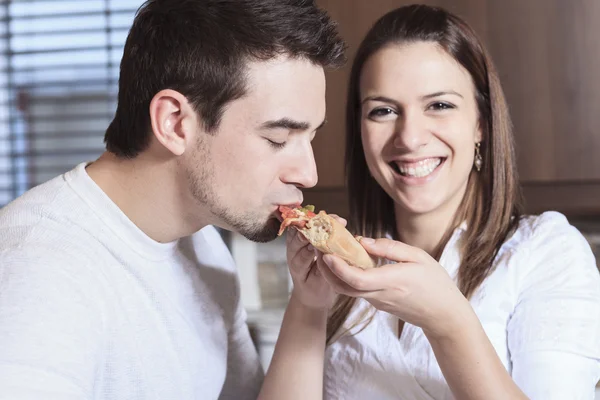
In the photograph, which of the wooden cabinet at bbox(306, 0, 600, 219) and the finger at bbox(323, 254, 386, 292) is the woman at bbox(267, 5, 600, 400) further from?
the wooden cabinet at bbox(306, 0, 600, 219)

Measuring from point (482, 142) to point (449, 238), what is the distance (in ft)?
0.74

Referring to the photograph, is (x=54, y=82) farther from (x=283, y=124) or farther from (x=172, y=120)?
(x=283, y=124)

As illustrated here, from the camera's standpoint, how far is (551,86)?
6.95ft

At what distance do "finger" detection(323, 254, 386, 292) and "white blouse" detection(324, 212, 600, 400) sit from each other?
0.33m

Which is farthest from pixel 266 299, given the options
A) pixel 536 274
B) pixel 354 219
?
pixel 536 274

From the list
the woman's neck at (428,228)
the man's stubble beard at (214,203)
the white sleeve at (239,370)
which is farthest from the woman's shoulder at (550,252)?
the white sleeve at (239,370)

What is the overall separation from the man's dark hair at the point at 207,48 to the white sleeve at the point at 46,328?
1.06ft

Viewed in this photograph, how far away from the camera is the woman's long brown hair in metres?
1.48

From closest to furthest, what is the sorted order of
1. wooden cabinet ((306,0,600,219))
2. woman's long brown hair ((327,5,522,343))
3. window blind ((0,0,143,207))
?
woman's long brown hair ((327,5,522,343)) → wooden cabinet ((306,0,600,219)) → window blind ((0,0,143,207))

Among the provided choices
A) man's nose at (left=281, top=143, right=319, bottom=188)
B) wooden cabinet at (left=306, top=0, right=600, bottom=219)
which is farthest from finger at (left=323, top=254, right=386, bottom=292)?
wooden cabinet at (left=306, top=0, right=600, bottom=219)

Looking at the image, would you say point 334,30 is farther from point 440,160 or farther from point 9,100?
point 9,100

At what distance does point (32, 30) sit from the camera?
2883mm

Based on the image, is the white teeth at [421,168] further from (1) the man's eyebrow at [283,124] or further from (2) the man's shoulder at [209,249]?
(2) the man's shoulder at [209,249]

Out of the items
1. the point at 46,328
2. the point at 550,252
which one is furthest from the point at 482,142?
the point at 46,328
